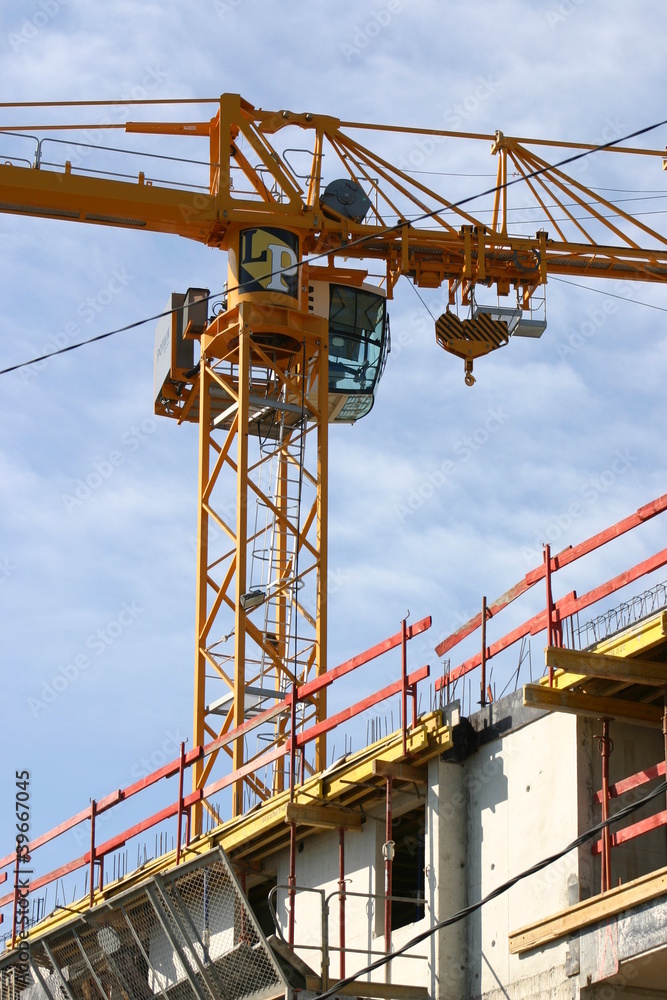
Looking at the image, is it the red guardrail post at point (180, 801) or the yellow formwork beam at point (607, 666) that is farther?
the red guardrail post at point (180, 801)

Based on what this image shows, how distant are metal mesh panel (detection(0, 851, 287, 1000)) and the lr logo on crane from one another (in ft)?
46.3

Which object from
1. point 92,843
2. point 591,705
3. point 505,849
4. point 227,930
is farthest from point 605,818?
point 92,843

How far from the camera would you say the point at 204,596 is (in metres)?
35.5

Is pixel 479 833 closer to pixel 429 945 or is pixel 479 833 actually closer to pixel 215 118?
pixel 429 945

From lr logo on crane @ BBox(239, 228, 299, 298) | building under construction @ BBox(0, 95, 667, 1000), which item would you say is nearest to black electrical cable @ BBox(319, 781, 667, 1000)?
building under construction @ BBox(0, 95, 667, 1000)

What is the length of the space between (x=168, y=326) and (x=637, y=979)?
927 inches

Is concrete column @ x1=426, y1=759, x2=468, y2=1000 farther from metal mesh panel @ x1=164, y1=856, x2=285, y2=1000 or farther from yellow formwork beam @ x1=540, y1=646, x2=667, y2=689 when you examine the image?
yellow formwork beam @ x1=540, y1=646, x2=667, y2=689

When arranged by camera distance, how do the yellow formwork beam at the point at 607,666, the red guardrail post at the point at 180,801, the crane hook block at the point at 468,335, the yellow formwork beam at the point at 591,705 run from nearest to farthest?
the yellow formwork beam at the point at 607,666 → the yellow formwork beam at the point at 591,705 → the red guardrail post at the point at 180,801 → the crane hook block at the point at 468,335

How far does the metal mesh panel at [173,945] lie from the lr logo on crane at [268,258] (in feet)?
46.3

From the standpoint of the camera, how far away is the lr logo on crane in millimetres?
35594

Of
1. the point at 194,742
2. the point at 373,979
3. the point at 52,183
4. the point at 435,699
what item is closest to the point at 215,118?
the point at 52,183

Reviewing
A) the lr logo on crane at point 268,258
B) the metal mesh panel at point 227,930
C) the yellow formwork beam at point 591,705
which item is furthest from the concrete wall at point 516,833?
the lr logo on crane at point 268,258

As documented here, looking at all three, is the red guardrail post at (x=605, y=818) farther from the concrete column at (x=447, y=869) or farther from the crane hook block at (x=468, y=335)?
the crane hook block at (x=468, y=335)

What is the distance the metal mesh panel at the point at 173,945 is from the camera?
21.1 meters
